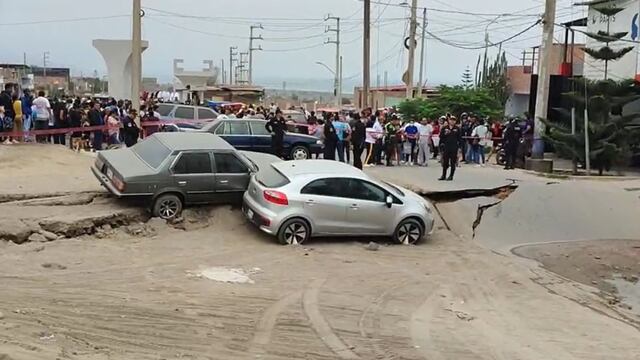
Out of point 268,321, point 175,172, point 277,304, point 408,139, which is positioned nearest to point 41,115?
point 175,172

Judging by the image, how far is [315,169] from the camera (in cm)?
1523

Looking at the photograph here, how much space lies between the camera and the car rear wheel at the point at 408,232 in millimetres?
15367

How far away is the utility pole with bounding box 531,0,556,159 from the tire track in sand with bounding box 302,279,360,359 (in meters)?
15.8

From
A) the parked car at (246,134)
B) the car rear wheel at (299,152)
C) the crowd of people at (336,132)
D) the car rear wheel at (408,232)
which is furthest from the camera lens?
the car rear wheel at (299,152)

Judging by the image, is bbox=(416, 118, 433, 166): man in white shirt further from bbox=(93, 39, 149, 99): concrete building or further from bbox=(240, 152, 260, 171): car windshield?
bbox=(93, 39, 149, 99): concrete building

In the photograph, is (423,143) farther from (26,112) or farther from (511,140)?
(26,112)

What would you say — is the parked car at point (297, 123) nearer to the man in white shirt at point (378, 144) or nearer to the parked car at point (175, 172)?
the man in white shirt at point (378, 144)

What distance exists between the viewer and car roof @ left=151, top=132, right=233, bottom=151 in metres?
15.8

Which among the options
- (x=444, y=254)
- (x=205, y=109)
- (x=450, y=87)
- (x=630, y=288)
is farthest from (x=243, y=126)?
(x=450, y=87)

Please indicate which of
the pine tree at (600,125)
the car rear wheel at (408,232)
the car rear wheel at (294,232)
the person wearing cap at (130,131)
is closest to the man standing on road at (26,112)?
the person wearing cap at (130,131)

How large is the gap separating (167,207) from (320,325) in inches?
265

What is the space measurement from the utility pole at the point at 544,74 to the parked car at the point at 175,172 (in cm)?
1249

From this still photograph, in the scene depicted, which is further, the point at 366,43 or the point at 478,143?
the point at 366,43

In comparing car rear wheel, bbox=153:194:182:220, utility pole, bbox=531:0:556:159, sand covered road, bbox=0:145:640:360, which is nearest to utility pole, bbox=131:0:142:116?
sand covered road, bbox=0:145:640:360
